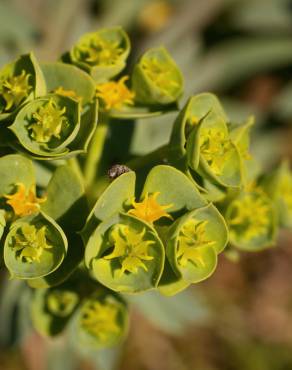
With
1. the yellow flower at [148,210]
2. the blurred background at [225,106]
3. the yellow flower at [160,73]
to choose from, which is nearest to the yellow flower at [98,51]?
the yellow flower at [160,73]

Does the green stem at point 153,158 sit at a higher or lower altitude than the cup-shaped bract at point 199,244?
higher

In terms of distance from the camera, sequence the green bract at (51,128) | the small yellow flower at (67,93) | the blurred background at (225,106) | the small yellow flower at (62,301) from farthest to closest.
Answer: the blurred background at (225,106), the small yellow flower at (62,301), the small yellow flower at (67,93), the green bract at (51,128)

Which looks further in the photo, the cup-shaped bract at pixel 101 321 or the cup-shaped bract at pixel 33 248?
the cup-shaped bract at pixel 101 321

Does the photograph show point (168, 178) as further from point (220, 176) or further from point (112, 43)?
point (112, 43)

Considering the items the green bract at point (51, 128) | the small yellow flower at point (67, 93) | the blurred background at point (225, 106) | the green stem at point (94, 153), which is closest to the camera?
the green bract at point (51, 128)

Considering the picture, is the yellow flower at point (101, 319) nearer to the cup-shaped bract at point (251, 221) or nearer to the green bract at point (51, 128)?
the cup-shaped bract at point (251, 221)

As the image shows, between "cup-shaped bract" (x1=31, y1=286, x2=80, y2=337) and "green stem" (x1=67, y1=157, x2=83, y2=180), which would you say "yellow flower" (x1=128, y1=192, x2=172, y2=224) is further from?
"cup-shaped bract" (x1=31, y1=286, x2=80, y2=337)

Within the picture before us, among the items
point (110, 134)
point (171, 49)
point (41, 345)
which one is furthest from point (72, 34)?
point (41, 345)
